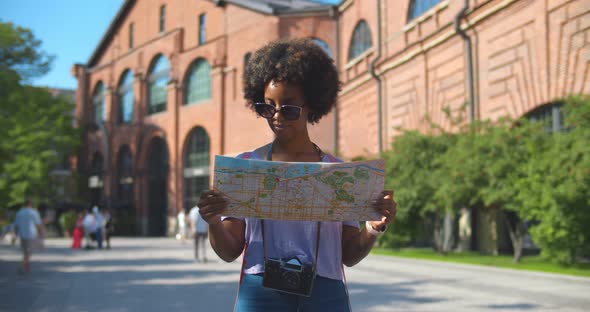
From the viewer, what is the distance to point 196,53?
43875 mm

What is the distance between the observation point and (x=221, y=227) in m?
2.69

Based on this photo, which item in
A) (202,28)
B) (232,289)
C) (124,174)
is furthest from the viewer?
(124,174)

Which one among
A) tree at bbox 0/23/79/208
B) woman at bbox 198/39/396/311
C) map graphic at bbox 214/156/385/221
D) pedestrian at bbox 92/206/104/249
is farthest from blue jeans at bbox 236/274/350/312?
tree at bbox 0/23/79/208

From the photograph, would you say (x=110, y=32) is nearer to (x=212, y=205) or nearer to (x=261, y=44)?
(x=261, y=44)

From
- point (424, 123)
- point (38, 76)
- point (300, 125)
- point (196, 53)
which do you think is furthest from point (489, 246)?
point (196, 53)

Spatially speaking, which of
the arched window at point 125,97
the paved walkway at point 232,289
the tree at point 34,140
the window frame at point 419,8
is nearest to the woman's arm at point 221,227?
the paved walkway at point 232,289

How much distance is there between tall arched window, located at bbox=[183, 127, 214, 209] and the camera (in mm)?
42600

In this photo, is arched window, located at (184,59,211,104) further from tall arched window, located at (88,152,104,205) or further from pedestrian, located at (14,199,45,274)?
pedestrian, located at (14,199,45,274)

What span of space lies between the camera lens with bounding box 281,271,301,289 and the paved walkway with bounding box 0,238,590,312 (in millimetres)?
5890

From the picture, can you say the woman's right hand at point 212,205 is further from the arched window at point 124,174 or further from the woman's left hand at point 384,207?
the arched window at point 124,174

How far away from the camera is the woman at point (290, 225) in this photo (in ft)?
8.74

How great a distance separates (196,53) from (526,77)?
1163 inches

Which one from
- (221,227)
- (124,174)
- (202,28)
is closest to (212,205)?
(221,227)

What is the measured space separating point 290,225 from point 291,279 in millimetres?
251
